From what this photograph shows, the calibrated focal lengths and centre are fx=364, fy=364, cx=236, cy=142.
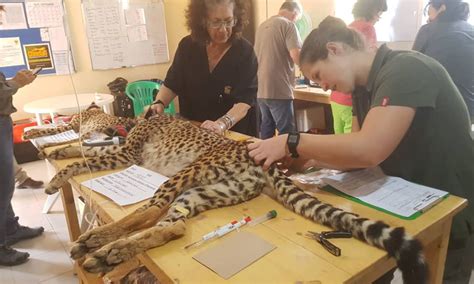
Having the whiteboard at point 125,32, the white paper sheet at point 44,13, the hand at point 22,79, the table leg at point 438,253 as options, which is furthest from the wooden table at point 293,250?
the whiteboard at point 125,32

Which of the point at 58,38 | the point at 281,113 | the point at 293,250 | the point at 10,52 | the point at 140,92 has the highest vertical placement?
the point at 58,38

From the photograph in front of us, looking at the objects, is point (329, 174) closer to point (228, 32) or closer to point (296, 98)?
point (228, 32)

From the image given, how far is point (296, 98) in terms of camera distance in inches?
163

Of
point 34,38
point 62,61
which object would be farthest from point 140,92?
point 34,38

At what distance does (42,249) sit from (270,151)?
2176 mm

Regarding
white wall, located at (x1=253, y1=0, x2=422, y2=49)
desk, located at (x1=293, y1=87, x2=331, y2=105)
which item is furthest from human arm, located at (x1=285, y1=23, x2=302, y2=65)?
white wall, located at (x1=253, y1=0, x2=422, y2=49)

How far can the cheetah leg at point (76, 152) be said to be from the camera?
183cm

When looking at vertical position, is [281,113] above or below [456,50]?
below

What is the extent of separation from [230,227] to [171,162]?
2.33 feet

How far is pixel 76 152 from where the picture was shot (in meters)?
1.87

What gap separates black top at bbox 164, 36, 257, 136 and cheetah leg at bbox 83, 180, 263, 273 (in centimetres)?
103

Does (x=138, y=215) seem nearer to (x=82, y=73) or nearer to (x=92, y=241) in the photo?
(x=92, y=241)

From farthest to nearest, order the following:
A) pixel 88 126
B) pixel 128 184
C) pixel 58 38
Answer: pixel 58 38
pixel 88 126
pixel 128 184

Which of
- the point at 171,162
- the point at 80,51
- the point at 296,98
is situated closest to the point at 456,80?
the point at 296,98
